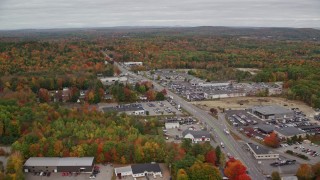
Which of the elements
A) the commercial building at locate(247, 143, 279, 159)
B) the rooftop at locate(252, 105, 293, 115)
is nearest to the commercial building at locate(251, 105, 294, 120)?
the rooftop at locate(252, 105, 293, 115)

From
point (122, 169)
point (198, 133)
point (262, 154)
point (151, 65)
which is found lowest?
point (262, 154)

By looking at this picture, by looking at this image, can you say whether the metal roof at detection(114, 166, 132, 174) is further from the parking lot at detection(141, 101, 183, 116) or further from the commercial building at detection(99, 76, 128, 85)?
the commercial building at detection(99, 76, 128, 85)

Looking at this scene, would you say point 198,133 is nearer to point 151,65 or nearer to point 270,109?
point 270,109

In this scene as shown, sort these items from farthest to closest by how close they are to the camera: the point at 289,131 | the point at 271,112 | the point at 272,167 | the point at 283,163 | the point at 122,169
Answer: the point at 271,112 < the point at 289,131 < the point at 283,163 < the point at 272,167 < the point at 122,169

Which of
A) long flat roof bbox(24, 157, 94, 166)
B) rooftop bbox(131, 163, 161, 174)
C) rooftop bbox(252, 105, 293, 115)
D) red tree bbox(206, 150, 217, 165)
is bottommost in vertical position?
rooftop bbox(252, 105, 293, 115)

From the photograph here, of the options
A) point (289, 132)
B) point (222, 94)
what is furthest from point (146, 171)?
point (222, 94)

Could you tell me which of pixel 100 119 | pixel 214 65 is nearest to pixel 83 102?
pixel 100 119
